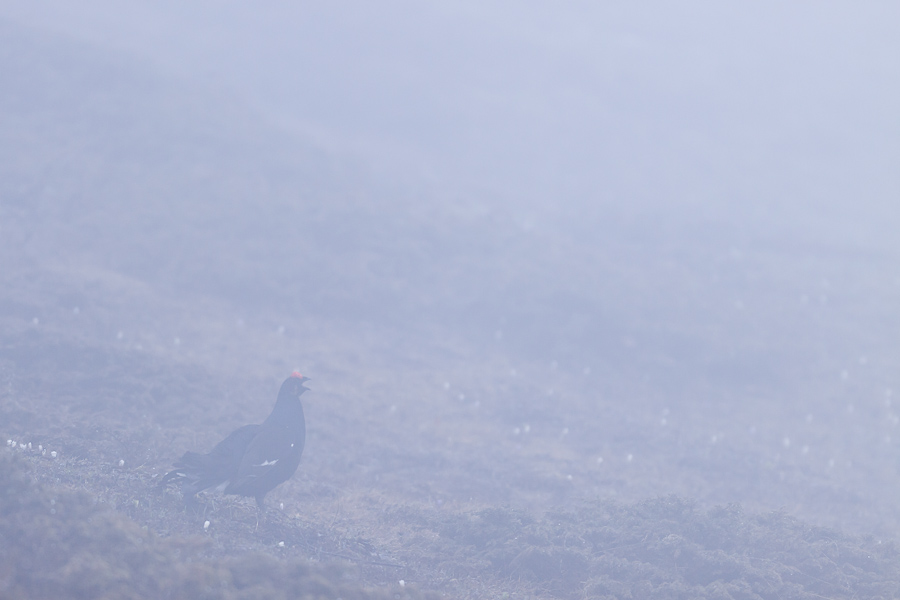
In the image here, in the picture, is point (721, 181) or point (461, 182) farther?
point (721, 181)

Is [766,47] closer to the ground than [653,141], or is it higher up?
higher up

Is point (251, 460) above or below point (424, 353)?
below

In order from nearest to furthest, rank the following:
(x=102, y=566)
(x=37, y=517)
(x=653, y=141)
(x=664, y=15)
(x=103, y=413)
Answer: (x=102, y=566)
(x=37, y=517)
(x=103, y=413)
(x=653, y=141)
(x=664, y=15)

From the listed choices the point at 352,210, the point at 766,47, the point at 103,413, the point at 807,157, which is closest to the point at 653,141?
the point at 807,157

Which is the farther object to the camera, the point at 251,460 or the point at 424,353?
the point at 424,353

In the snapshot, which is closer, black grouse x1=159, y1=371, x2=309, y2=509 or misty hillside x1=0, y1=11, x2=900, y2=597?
black grouse x1=159, y1=371, x2=309, y2=509

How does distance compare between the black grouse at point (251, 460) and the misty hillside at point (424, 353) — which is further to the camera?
the misty hillside at point (424, 353)

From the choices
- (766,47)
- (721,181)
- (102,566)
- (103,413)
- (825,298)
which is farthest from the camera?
(766,47)

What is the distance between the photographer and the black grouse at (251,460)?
811 cm

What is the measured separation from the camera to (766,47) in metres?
44.2

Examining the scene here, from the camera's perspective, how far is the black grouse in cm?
811

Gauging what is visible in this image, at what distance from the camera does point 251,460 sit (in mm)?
8344

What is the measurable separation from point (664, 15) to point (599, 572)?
4567 cm

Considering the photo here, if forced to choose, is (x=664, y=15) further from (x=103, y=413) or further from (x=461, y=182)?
(x=103, y=413)
